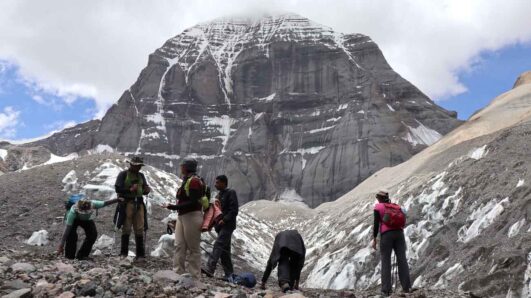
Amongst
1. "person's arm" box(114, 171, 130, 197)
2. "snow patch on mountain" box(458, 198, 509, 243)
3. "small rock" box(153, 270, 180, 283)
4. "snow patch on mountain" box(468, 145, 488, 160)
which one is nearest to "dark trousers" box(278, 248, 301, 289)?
"small rock" box(153, 270, 180, 283)

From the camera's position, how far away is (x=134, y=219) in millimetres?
12773

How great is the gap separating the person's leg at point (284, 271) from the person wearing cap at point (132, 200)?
3.34 metres

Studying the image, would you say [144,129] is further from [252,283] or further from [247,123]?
[252,283]

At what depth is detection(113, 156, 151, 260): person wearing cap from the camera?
12.4 m

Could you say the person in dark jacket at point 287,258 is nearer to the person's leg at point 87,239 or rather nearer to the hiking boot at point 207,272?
the hiking boot at point 207,272

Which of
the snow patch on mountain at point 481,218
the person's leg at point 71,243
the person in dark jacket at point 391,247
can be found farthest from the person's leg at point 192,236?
the snow patch on mountain at point 481,218

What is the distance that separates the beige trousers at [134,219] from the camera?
12648 mm

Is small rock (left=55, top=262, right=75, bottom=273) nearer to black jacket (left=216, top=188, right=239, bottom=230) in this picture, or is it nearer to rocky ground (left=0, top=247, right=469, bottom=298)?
rocky ground (left=0, top=247, right=469, bottom=298)

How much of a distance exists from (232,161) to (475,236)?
5218 inches

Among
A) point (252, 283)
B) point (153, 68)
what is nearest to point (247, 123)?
point (153, 68)

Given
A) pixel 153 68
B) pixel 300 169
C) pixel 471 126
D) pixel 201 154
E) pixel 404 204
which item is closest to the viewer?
pixel 404 204

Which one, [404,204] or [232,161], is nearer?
[404,204]

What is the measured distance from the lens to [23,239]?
27469 millimetres

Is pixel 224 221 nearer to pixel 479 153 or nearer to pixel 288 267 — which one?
pixel 288 267
